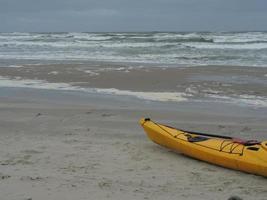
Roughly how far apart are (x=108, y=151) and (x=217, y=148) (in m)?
1.34

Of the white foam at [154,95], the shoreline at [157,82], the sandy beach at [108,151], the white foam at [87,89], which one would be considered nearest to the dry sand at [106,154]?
the sandy beach at [108,151]

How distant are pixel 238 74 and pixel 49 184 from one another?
1034cm

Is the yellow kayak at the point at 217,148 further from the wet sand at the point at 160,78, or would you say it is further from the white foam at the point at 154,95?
the wet sand at the point at 160,78

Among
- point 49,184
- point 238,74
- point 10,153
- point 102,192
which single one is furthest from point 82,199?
point 238,74

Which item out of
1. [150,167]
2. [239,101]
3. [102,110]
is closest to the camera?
[150,167]

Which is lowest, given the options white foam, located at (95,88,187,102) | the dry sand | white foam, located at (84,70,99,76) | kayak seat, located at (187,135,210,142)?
the dry sand

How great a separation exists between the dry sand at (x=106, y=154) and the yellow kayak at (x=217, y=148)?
9cm

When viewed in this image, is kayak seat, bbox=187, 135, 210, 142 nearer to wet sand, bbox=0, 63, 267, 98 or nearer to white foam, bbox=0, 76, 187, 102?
white foam, bbox=0, 76, 187, 102

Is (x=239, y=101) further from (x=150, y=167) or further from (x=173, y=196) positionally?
(x=173, y=196)

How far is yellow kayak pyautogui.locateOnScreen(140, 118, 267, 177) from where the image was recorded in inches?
195

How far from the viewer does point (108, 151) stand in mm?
5863

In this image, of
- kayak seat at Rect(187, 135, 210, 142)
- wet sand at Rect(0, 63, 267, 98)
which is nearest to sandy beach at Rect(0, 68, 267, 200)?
kayak seat at Rect(187, 135, 210, 142)

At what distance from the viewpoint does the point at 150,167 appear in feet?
17.2

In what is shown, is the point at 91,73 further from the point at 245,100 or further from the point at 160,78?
the point at 245,100
